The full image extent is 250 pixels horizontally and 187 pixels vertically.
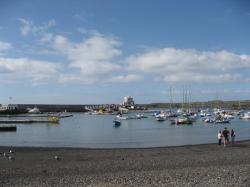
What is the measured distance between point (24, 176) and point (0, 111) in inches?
5199

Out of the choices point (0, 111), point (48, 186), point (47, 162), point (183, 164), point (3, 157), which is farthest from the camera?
point (0, 111)

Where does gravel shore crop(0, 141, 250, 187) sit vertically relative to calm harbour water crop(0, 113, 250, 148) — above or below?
above

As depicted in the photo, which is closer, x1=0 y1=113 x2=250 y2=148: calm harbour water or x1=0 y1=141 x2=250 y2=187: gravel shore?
x1=0 y1=141 x2=250 y2=187: gravel shore

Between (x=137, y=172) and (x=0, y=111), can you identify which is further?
(x=0, y=111)

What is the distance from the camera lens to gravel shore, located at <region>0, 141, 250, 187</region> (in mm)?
17453

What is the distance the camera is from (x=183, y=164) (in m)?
23.3

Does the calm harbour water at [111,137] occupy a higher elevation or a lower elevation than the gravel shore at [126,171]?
lower

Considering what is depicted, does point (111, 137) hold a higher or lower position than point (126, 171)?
lower

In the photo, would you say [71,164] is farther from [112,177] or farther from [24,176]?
[112,177]

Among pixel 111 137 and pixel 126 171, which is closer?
pixel 126 171

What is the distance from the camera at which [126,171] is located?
68.5ft

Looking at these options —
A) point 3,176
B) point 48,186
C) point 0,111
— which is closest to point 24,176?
point 3,176

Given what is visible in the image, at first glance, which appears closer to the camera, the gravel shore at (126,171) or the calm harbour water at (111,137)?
the gravel shore at (126,171)

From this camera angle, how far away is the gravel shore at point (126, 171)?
687 inches
